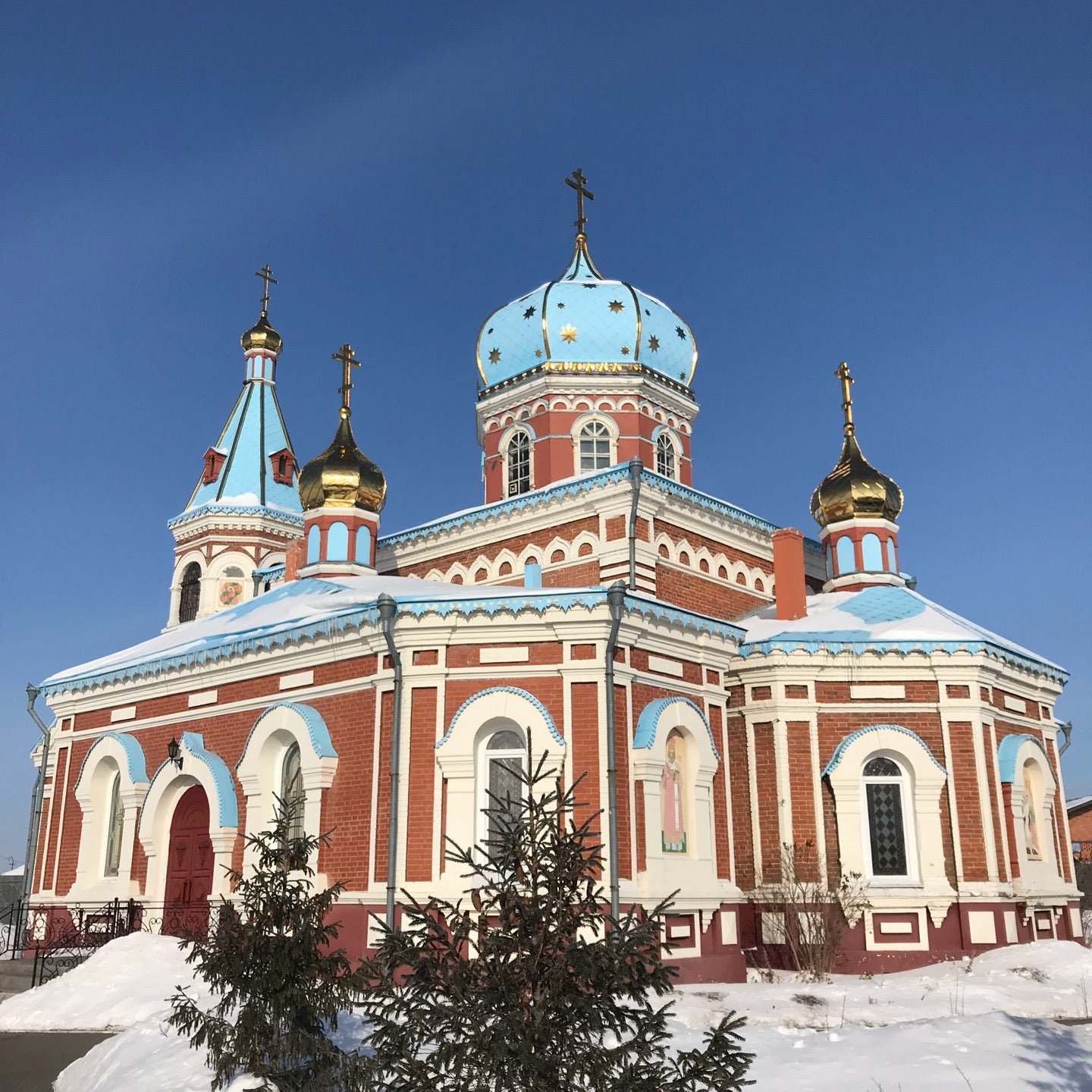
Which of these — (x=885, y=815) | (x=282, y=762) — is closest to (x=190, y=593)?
(x=282, y=762)

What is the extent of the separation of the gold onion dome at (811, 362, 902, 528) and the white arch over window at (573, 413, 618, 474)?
11.4 feet

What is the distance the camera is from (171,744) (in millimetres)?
14812

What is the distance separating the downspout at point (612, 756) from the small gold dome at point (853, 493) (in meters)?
7.21

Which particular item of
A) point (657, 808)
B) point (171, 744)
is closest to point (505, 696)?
point (657, 808)

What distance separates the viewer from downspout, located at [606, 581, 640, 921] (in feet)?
37.7

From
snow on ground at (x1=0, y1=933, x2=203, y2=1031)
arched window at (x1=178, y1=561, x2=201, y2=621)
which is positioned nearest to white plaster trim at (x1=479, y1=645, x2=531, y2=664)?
snow on ground at (x1=0, y1=933, x2=203, y2=1031)

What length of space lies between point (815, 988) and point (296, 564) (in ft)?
38.0

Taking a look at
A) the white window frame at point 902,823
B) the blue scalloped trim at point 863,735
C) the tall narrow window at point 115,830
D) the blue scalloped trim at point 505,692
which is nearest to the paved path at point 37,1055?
the blue scalloped trim at point 505,692

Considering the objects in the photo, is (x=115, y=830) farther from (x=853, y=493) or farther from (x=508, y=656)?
(x=853, y=493)

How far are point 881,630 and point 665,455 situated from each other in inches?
234

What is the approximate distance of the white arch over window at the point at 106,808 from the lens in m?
15.3

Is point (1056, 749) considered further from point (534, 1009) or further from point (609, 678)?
point (534, 1009)

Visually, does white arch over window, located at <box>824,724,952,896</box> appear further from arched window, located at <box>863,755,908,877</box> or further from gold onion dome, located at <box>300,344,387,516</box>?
gold onion dome, located at <box>300,344,387,516</box>

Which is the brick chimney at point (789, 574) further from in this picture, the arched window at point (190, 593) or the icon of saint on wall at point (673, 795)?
the arched window at point (190, 593)
